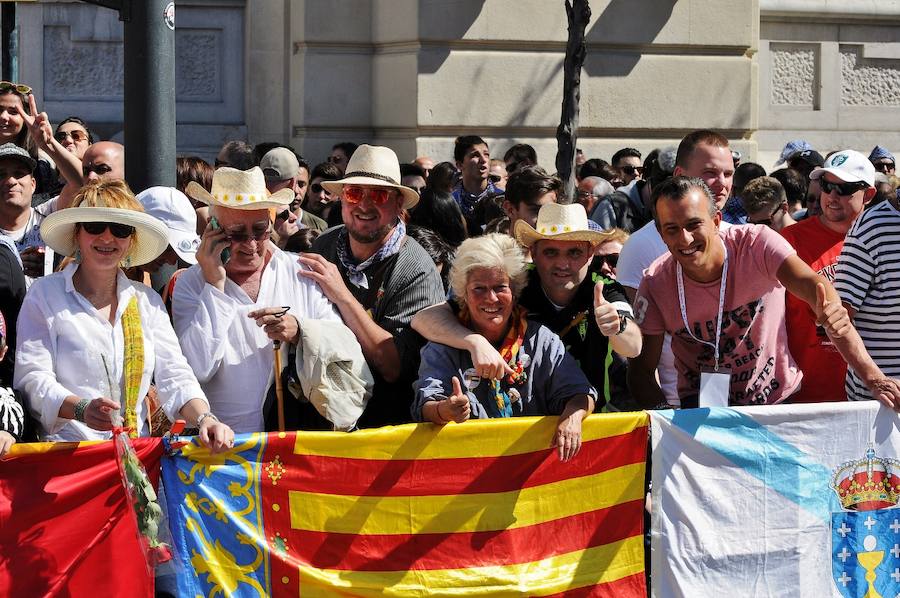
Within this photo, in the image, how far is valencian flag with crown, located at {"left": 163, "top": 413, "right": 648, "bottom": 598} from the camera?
4.99 meters

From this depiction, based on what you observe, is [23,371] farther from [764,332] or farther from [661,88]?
[661,88]

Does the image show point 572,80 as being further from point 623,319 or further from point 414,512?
point 414,512

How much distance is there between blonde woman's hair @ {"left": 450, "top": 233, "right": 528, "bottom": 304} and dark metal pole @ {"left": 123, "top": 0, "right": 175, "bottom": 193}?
1.66 metres

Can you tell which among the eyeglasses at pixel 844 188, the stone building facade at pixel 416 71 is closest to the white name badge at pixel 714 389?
the eyeglasses at pixel 844 188

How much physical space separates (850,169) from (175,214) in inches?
137

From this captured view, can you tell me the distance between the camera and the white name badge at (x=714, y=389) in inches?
220

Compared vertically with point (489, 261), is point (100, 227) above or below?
above

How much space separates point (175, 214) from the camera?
239 inches

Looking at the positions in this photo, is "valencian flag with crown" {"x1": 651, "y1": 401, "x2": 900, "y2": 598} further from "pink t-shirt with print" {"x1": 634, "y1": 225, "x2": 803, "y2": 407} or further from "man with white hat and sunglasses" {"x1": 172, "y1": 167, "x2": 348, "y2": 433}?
"man with white hat and sunglasses" {"x1": 172, "y1": 167, "x2": 348, "y2": 433}

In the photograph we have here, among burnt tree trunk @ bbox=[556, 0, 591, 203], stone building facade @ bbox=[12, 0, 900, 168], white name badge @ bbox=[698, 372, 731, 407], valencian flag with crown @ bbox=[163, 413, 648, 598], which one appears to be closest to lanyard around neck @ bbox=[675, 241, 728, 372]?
white name badge @ bbox=[698, 372, 731, 407]

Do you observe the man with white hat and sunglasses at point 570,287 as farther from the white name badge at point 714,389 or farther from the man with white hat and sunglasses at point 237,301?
the man with white hat and sunglasses at point 237,301

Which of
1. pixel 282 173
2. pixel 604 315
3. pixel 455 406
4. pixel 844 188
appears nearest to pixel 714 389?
pixel 604 315

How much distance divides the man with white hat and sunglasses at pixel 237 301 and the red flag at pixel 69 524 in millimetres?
523

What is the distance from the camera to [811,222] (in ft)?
23.1
